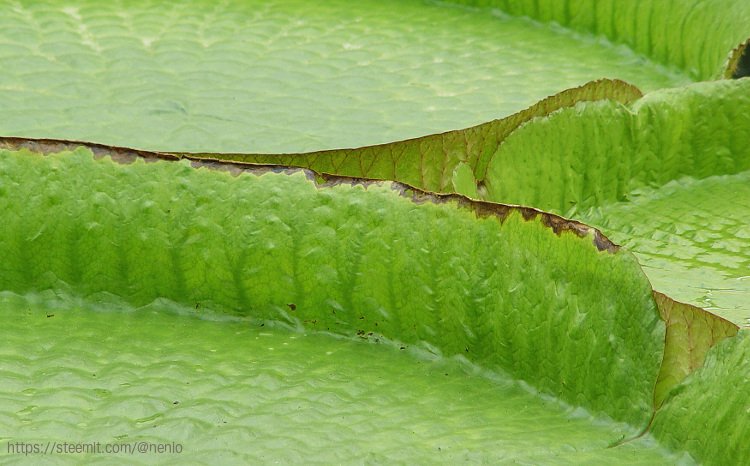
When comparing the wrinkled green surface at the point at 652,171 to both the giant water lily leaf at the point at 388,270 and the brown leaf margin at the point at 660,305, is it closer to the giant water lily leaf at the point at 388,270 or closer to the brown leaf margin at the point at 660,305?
the giant water lily leaf at the point at 388,270

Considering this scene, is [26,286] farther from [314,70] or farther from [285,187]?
[314,70]

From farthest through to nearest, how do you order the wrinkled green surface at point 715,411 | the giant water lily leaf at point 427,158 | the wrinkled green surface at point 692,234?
the giant water lily leaf at point 427,158, the wrinkled green surface at point 692,234, the wrinkled green surface at point 715,411

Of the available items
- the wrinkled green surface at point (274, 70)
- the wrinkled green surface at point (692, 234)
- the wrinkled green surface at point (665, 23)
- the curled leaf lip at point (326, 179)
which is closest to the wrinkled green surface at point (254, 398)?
the curled leaf lip at point (326, 179)

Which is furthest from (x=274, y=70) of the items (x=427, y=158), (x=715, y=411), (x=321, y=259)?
(x=715, y=411)

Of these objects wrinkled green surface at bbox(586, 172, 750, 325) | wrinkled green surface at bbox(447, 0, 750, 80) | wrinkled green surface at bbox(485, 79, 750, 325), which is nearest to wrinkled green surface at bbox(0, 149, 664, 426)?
wrinkled green surface at bbox(586, 172, 750, 325)

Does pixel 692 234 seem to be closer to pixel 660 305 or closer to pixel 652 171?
pixel 652 171

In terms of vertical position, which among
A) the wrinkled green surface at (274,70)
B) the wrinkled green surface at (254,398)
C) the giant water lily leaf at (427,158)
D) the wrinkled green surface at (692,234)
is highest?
the wrinkled green surface at (274,70)
